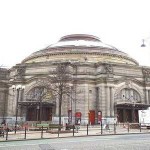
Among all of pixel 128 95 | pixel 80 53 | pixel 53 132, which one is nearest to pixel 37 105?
pixel 80 53

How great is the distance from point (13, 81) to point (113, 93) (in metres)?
20.9

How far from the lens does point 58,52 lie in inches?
2424

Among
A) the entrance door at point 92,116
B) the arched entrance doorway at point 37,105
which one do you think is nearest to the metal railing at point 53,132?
the entrance door at point 92,116

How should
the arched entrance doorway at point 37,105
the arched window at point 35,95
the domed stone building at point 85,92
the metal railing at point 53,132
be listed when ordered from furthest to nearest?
the arched window at point 35,95, the arched entrance doorway at point 37,105, the domed stone building at point 85,92, the metal railing at point 53,132

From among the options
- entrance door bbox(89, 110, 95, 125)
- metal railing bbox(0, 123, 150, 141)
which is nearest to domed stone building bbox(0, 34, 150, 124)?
entrance door bbox(89, 110, 95, 125)

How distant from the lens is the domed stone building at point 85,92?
51.9 metres

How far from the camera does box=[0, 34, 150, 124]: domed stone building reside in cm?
5191

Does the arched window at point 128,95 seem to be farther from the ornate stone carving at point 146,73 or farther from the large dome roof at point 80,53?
the large dome roof at point 80,53

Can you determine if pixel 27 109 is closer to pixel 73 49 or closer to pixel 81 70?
pixel 81 70

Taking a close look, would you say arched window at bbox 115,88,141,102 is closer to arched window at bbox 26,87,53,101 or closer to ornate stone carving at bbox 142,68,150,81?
ornate stone carving at bbox 142,68,150,81

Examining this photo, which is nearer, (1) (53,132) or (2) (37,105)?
(1) (53,132)

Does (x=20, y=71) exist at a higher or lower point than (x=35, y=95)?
higher

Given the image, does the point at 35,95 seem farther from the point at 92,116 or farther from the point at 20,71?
the point at 92,116

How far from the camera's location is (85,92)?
5341cm
